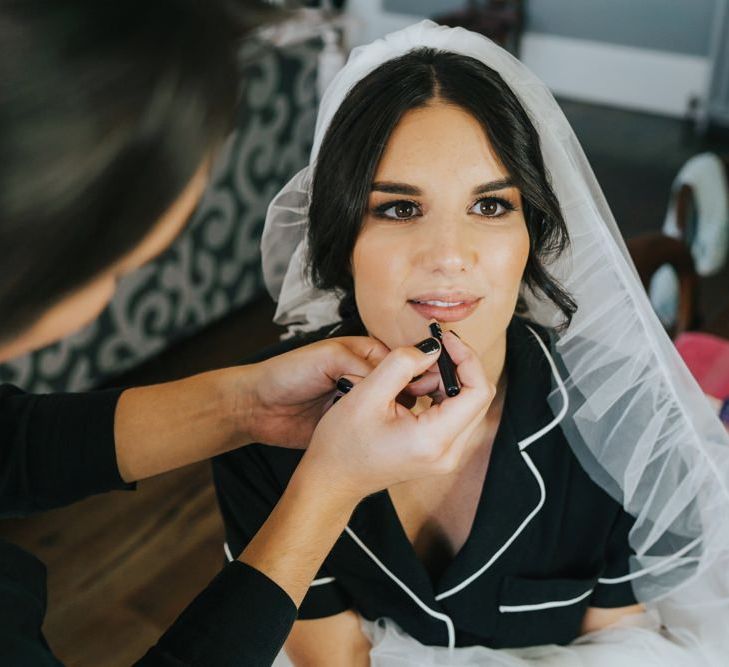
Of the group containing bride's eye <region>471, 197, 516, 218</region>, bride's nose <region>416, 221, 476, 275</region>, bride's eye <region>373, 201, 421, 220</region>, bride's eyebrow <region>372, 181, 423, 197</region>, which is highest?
bride's eyebrow <region>372, 181, 423, 197</region>

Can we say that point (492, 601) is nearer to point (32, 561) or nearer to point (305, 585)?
point (305, 585)

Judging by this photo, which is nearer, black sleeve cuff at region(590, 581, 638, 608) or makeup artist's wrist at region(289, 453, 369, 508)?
makeup artist's wrist at region(289, 453, 369, 508)

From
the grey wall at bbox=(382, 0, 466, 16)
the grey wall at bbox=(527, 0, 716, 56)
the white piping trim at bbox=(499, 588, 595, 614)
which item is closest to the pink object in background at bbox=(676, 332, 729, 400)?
the white piping trim at bbox=(499, 588, 595, 614)

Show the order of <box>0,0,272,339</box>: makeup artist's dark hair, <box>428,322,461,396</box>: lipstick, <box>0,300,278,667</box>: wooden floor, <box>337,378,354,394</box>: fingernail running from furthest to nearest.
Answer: <box>0,300,278,667</box>: wooden floor, <box>337,378,354,394</box>: fingernail, <box>428,322,461,396</box>: lipstick, <box>0,0,272,339</box>: makeup artist's dark hair

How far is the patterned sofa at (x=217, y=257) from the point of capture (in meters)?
2.62

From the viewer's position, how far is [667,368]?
3.53 feet

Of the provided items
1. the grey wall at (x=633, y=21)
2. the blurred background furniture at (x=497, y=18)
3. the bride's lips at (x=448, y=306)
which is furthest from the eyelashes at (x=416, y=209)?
the grey wall at (x=633, y=21)

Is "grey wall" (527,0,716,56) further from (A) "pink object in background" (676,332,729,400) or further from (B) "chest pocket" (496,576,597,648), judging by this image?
(B) "chest pocket" (496,576,597,648)

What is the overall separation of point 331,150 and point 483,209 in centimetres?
23

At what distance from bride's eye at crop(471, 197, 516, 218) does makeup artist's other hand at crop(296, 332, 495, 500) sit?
0.34 metres

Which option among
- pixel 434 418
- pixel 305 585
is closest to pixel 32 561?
pixel 305 585

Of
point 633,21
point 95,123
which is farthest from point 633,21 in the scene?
point 95,123

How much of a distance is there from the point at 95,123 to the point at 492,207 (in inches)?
28.0

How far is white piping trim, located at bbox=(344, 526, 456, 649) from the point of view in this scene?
110 cm
